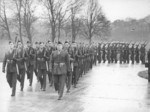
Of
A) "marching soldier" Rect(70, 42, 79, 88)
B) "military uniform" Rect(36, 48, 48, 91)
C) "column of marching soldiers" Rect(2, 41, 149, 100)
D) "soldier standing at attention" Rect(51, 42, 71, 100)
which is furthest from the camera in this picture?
"marching soldier" Rect(70, 42, 79, 88)

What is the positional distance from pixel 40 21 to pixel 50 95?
2720 cm

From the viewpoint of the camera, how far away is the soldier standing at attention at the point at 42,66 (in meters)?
12.7

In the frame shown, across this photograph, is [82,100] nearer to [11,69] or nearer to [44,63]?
[11,69]

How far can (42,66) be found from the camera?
13.0m

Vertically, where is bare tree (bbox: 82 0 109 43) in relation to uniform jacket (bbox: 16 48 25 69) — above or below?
above

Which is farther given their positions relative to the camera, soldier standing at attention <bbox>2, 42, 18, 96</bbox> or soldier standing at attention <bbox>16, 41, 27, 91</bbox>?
soldier standing at attention <bbox>16, 41, 27, 91</bbox>

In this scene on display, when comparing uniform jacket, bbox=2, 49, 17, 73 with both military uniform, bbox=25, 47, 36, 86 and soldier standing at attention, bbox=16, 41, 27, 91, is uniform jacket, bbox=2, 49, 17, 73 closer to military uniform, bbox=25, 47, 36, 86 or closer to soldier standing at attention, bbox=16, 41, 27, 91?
soldier standing at attention, bbox=16, 41, 27, 91

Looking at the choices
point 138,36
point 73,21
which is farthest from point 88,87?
point 138,36

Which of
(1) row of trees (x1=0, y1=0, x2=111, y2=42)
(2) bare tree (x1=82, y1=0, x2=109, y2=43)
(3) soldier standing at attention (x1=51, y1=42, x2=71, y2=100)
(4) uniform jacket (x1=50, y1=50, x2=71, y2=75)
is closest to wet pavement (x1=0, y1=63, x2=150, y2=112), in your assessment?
(3) soldier standing at attention (x1=51, y1=42, x2=71, y2=100)

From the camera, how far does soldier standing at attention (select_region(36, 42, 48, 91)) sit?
1274 centimetres

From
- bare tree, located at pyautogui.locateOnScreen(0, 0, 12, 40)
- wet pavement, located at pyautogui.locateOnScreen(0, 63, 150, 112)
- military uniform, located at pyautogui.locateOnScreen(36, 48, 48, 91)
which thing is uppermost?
bare tree, located at pyautogui.locateOnScreen(0, 0, 12, 40)

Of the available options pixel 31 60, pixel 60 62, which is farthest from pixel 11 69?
pixel 31 60

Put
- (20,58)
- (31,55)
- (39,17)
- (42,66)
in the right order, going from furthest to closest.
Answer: (39,17) < (31,55) < (42,66) < (20,58)

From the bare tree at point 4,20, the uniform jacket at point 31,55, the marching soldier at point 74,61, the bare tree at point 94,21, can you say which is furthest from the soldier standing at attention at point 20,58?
the bare tree at point 94,21
